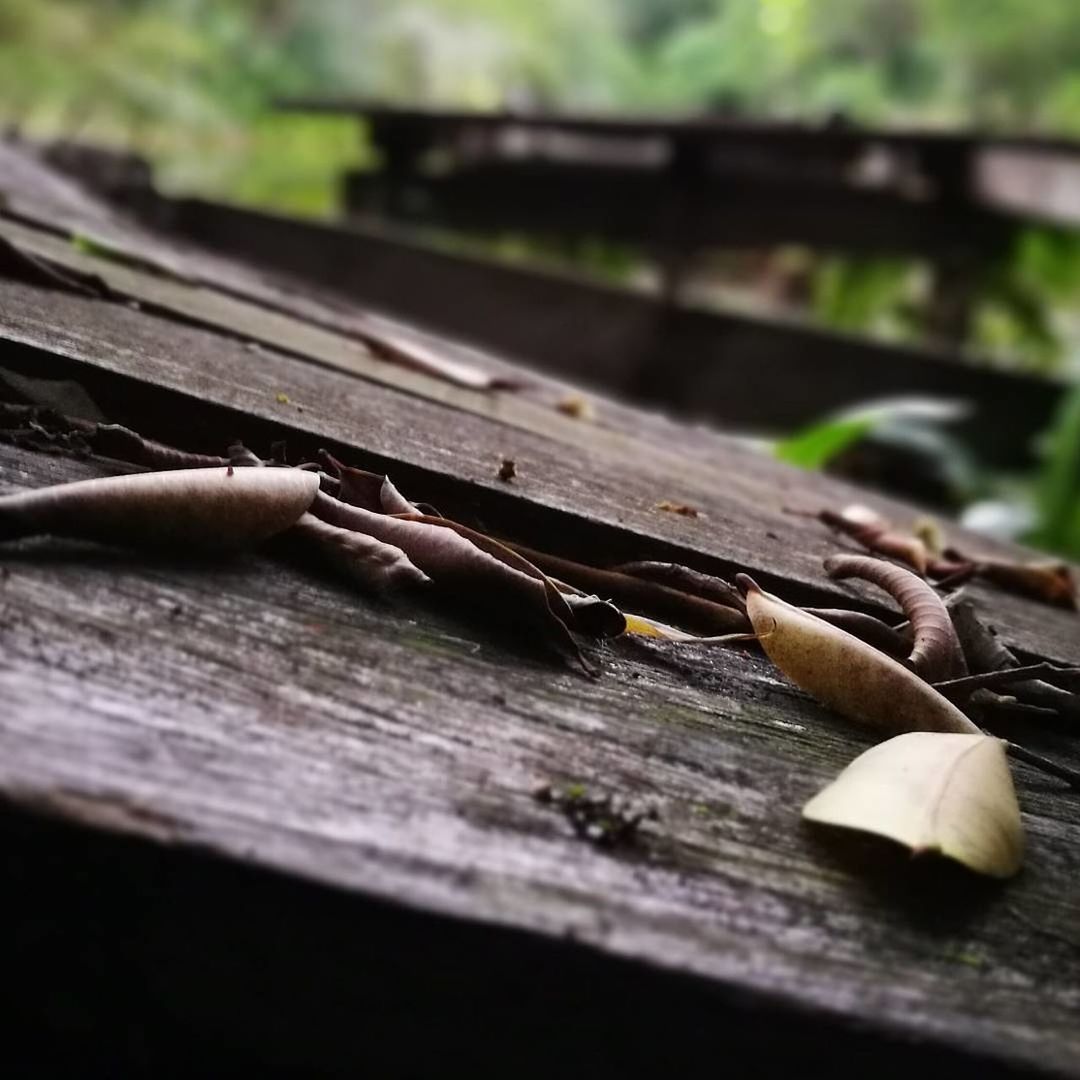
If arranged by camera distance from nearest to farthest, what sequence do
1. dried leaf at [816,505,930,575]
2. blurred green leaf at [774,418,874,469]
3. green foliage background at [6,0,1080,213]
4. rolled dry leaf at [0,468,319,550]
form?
1. rolled dry leaf at [0,468,319,550]
2. dried leaf at [816,505,930,575]
3. blurred green leaf at [774,418,874,469]
4. green foliage background at [6,0,1080,213]

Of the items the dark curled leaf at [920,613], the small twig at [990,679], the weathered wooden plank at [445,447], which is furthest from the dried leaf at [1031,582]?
the small twig at [990,679]

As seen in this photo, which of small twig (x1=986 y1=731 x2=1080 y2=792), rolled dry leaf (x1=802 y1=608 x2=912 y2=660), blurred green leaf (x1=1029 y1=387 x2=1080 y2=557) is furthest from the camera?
blurred green leaf (x1=1029 y1=387 x2=1080 y2=557)

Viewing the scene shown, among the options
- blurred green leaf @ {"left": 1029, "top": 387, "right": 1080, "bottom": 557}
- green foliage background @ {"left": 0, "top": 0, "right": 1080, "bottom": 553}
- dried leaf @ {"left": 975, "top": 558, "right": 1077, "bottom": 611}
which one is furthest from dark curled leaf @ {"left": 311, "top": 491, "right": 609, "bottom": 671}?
green foliage background @ {"left": 0, "top": 0, "right": 1080, "bottom": 553}

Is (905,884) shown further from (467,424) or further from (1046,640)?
(467,424)

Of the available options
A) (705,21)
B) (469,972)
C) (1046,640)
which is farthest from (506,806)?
(705,21)

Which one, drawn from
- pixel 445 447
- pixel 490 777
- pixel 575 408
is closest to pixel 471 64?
pixel 575 408

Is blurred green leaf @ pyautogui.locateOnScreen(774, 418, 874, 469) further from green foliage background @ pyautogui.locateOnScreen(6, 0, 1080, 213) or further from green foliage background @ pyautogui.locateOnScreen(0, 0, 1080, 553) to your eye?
green foliage background @ pyautogui.locateOnScreen(6, 0, 1080, 213)
